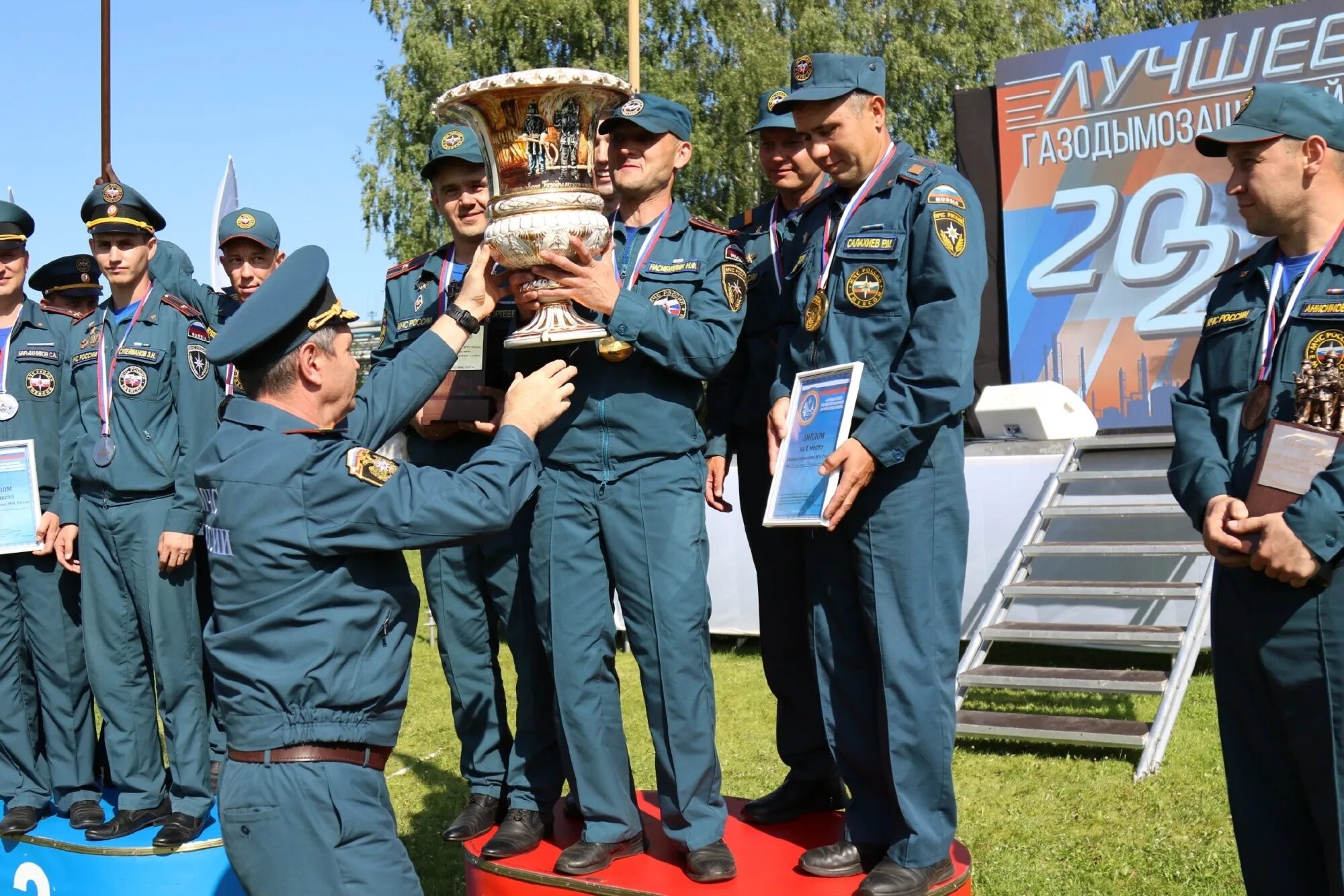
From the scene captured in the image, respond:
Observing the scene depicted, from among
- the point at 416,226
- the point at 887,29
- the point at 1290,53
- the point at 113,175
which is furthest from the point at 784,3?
the point at 113,175

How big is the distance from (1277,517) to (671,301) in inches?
67.0

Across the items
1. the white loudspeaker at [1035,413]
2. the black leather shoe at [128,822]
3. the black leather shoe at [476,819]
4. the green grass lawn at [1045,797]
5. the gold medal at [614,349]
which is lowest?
the green grass lawn at [1045,797]

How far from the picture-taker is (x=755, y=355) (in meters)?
4.09

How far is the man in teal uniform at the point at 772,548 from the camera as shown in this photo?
4012 mm

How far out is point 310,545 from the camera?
276 cm

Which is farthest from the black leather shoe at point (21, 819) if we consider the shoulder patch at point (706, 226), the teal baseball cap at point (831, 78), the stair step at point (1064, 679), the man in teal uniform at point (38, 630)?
the stair step at point (1064, 679)

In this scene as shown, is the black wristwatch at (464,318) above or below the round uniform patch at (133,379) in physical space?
above

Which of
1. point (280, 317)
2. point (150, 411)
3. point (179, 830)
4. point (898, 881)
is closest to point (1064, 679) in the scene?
point (898, 881)

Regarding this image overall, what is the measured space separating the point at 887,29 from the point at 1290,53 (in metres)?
15.3

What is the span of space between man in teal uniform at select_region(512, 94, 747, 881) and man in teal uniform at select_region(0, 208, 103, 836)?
2.32 metres

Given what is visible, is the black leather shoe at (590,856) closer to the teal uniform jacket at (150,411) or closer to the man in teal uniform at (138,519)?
the man in teal uniform at (138,519)

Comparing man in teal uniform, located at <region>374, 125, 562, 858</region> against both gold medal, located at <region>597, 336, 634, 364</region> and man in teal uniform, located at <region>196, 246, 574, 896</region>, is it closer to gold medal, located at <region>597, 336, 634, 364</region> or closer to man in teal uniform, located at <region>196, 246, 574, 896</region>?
gold medal, located at <region>597, 336, 634, 364</region>

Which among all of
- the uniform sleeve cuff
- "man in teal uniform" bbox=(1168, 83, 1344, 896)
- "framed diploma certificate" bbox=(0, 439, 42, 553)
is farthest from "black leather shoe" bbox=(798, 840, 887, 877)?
"framed diploma certificate" bbox=(0, 439, 42, 553)

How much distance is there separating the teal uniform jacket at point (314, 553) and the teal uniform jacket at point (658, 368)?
70 cm
